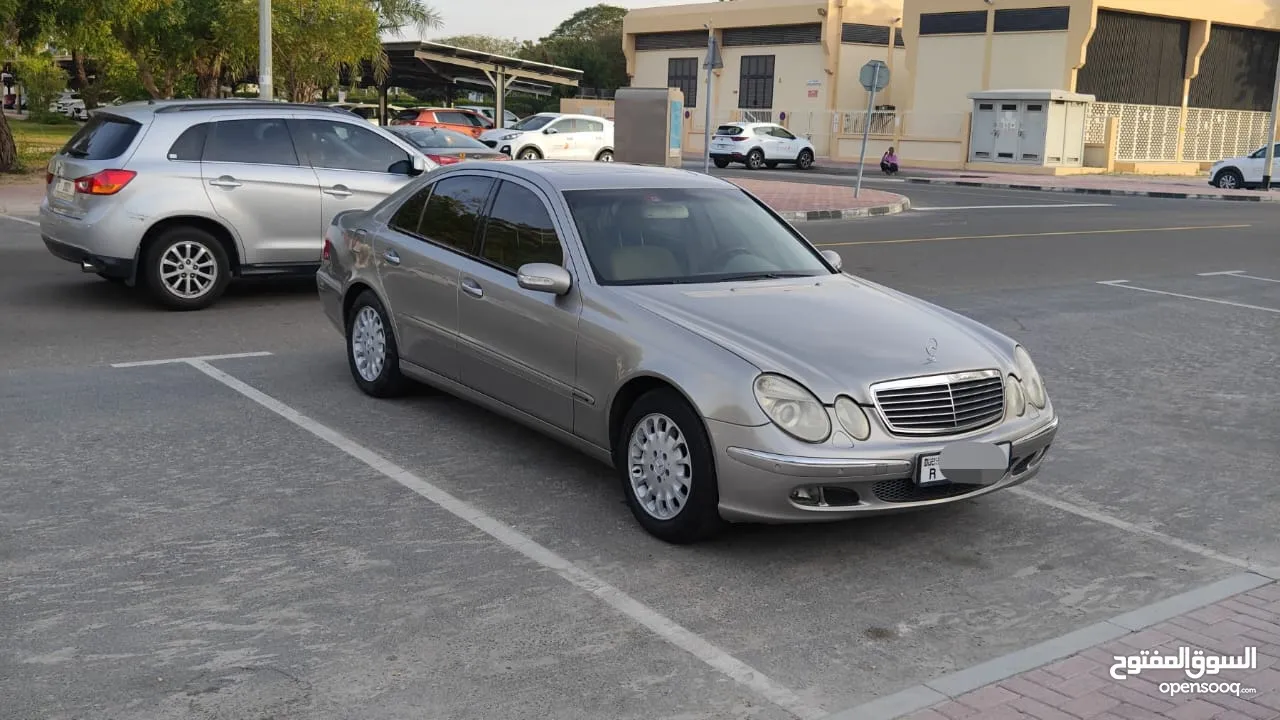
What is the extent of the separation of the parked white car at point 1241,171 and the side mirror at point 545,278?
3722cm

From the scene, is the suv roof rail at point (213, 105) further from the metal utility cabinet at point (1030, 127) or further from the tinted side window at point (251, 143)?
the metal utility cabinet at point (1030, 127)

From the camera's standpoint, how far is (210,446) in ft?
21.5

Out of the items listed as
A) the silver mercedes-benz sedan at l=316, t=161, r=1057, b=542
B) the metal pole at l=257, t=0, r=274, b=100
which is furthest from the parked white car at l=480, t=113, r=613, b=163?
the silver mercedes-benz sedan at l=316, t=161, r=1057, b=542

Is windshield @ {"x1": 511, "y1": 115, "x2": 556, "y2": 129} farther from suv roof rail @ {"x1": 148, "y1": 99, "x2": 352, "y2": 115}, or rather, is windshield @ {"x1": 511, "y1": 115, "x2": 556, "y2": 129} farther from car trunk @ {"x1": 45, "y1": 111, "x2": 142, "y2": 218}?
car trunk @ {"x1": 45, "y1": 111, "x2": 142, "y2": 218}

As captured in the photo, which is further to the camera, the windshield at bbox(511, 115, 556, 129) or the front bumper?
the windshield at bbox(511, 115, 556, 129)

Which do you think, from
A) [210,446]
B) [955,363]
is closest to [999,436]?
[955,363]

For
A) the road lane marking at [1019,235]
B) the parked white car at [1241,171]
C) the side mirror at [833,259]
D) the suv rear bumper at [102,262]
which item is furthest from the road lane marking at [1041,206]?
the side mirror at [833,259]

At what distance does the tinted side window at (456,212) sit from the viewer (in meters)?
6.80

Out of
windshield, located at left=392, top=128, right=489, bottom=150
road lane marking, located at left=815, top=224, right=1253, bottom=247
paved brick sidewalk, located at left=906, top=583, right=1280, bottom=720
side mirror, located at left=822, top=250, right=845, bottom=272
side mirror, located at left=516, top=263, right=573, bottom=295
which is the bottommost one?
paved brick sidewalk, located at left=906, top=583, right=1280, bottom=720

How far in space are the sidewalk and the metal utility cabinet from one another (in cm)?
3999

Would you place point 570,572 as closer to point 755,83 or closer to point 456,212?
point 456,212

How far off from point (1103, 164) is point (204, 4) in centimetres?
3025

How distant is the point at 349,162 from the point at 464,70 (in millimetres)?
37763

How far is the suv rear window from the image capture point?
33.6 ft
